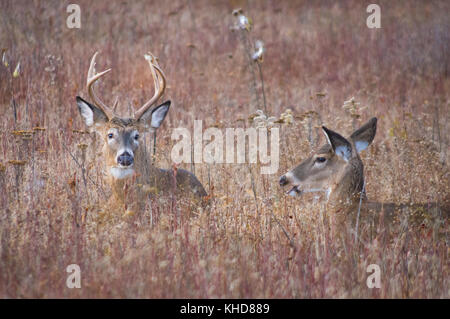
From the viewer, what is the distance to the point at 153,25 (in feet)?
45.5

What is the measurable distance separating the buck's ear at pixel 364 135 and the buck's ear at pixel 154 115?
1963mm

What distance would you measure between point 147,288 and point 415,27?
459 inches

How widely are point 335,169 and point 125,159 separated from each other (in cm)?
193

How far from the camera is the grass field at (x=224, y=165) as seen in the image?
438cm

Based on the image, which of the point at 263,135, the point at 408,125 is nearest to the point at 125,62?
the point at 263,135

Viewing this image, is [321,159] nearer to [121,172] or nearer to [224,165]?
[224,165]

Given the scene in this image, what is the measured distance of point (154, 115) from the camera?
677cm

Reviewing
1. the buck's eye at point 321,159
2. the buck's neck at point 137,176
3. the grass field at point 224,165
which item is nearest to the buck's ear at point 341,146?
the buck's eye at point 321,159

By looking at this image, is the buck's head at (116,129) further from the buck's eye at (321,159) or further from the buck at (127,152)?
the buck's eye at (321,159)
